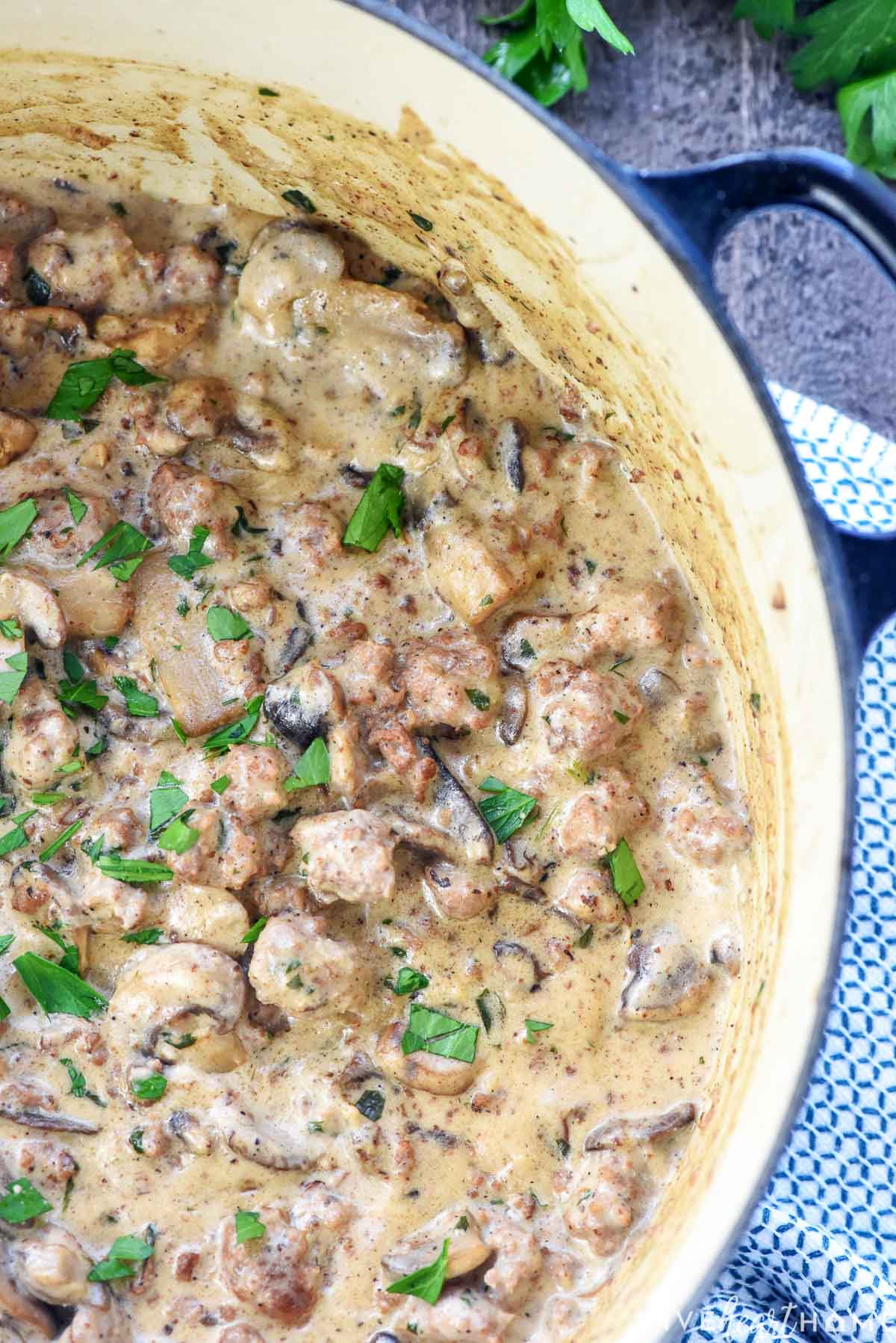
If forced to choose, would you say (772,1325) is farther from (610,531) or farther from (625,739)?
(610,531)

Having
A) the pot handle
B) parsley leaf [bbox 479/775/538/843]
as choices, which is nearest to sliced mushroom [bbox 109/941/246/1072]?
parsley leaf [bbox 479/775/538/843]

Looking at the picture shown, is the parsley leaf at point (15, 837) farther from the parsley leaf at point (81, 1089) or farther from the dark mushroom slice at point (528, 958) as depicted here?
the dark mushroom slice at point (528, 958)

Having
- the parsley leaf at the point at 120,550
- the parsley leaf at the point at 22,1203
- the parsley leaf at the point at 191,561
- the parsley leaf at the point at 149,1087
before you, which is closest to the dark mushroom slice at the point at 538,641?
the parsley leaf at the point at 191,561

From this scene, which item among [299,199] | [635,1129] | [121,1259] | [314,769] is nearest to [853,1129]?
[635,1129]

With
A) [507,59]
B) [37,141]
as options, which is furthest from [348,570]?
→ [507,59]

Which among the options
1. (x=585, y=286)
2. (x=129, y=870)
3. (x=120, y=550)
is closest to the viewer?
(x=585, y=286)

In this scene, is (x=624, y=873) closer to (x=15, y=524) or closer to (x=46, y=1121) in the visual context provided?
(x=46, y=1121)
